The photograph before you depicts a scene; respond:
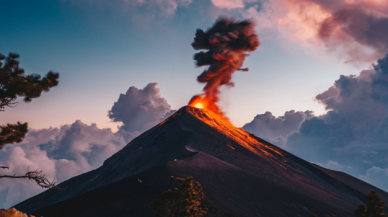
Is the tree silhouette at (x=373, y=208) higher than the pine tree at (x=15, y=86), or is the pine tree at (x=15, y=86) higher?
the tree silhouette at (x=373, y=208)

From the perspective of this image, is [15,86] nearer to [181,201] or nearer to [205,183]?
[181,201]

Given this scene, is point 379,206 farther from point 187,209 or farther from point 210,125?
point 210,125

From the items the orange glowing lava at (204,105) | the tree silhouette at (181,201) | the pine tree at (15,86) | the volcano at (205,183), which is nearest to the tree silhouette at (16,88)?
the pine tree at (15,86)

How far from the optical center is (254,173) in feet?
206

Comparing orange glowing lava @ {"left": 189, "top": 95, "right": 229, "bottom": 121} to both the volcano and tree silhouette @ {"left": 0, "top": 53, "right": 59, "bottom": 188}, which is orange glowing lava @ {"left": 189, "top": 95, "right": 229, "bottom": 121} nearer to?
the volcano

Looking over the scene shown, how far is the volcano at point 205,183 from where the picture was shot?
35875mm

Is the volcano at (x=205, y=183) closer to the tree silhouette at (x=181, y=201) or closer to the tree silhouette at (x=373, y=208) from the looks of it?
A: the tree silhouette at (x=181, y=201)

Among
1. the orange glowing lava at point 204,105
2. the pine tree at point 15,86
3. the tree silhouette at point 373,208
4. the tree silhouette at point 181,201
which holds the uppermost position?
the orange glowing lava at point 204,105

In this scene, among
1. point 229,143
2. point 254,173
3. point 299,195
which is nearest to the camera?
point 299,195

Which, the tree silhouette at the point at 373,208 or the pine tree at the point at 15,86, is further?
the tree silhouette at the point at 373,208

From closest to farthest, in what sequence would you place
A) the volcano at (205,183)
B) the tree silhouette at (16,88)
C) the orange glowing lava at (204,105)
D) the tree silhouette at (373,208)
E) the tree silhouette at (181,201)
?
the tree silhouette at (16,88) → the tree silhouette at (373,208) → the tree silhouette at (181,201) → the volcano at (205,183) → the orange glowing lava at (204,105)

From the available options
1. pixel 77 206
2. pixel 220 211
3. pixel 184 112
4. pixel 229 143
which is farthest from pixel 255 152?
pixel 77 206

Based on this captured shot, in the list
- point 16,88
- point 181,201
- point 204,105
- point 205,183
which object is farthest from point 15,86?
point 204,105

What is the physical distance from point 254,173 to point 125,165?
110 ft
